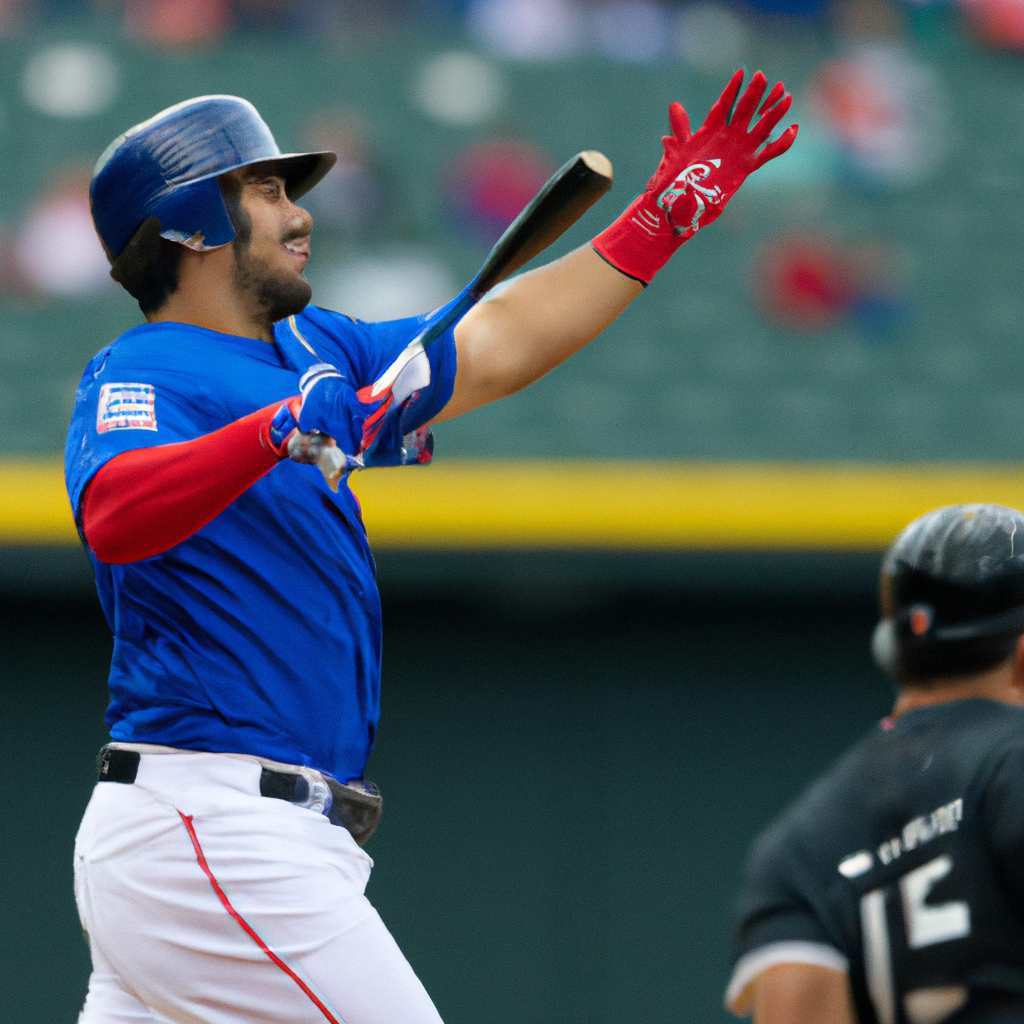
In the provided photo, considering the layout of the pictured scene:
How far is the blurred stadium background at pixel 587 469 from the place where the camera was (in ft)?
20.0

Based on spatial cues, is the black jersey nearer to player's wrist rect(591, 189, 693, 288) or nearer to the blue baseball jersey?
the blue baseball jersey

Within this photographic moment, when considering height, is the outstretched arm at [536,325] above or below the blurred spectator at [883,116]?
below

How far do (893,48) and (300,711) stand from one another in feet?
20.0

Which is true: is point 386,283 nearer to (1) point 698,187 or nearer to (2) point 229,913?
(1) point 698,187

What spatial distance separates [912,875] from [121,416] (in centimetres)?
124

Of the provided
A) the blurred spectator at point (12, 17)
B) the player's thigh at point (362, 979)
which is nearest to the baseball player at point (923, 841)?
the player's thigh at point (362, 979)

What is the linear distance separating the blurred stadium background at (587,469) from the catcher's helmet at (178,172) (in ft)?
11.1

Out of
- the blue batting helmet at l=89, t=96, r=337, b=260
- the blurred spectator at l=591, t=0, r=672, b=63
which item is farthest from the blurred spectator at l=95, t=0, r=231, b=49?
the blue batting helmet at l=89, t=96, r=337, b=260

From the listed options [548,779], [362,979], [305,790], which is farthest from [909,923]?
[548,779]

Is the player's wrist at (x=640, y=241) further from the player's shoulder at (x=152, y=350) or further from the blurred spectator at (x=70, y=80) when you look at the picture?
the blurred spectator at (x=70, y=80)

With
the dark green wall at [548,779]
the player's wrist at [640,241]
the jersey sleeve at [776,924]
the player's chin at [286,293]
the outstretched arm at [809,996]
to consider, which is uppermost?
the player's wrist at [640,241]

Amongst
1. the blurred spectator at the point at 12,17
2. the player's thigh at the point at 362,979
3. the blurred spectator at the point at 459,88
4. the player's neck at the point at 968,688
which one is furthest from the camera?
the blurred spectator at the point at 12,17

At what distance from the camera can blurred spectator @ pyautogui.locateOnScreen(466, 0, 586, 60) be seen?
7.68 m

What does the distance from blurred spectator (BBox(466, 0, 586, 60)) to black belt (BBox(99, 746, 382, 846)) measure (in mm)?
5727
